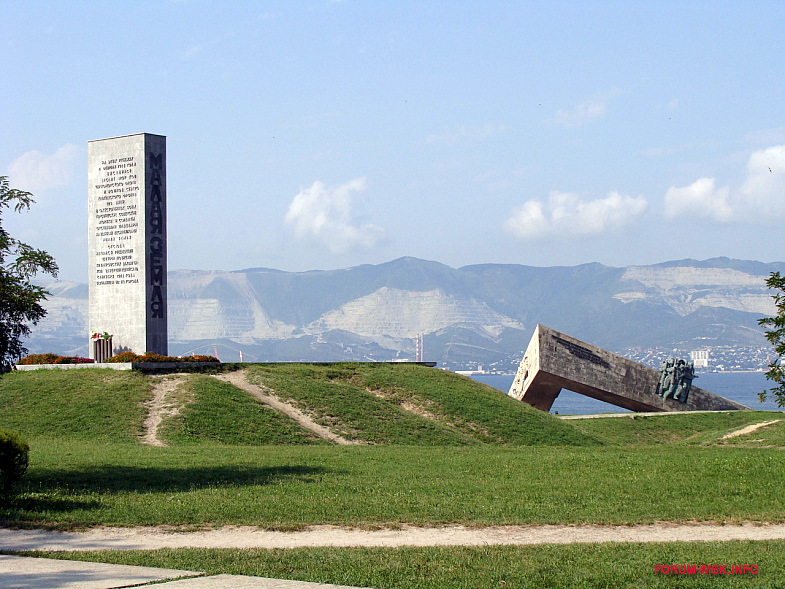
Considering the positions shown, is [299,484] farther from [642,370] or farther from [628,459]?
[642,370]

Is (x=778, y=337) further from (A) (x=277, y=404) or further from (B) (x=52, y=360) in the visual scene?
(B) (x=52, y=360)

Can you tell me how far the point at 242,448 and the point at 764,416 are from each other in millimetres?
31024

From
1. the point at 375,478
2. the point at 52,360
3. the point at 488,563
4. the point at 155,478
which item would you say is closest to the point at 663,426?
the point at 52,360

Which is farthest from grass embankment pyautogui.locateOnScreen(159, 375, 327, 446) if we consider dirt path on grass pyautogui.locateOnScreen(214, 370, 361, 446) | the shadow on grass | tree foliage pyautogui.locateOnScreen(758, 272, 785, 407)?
tree foliage pyautogui.locateOnScreen(758, 272, 785, 407)

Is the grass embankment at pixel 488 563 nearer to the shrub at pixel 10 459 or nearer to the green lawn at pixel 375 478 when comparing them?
the green lawn at pixel 375 478

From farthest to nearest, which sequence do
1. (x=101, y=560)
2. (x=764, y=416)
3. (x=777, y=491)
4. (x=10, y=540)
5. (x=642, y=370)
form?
(x=642, y=370), (x=764, y=416), (x=777, y=491), (x=10, y=540), (x=101, y=560)

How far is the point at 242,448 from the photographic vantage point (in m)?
25.2

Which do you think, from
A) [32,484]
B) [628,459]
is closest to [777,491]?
[628,459]

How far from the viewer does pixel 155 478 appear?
1842cm

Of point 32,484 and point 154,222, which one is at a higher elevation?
point 154,222

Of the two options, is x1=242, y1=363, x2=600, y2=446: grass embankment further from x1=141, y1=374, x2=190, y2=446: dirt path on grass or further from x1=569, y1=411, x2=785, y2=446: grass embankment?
x1=141, y1=374, x2=190, y2=446: dirt path on grass

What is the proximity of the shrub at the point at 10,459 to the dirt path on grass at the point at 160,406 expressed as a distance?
34.9 feet

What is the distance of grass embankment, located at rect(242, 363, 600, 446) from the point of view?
31422mm

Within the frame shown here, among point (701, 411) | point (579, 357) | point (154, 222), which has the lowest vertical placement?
point (701, 411)
